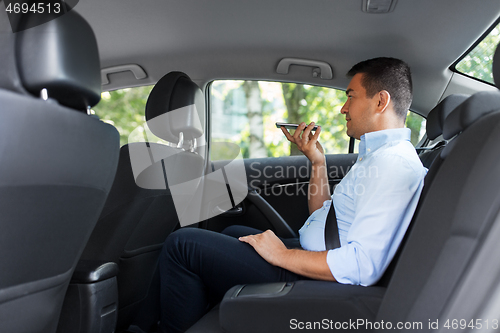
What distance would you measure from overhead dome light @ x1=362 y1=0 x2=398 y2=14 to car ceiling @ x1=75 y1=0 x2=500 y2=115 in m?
0.02

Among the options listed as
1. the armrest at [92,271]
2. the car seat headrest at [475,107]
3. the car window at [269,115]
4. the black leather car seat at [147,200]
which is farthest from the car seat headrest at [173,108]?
the car seat headrest at [475,107]

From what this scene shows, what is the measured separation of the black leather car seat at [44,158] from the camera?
0.74m

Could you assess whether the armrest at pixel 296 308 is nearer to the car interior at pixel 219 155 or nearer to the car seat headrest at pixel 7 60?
the car interior at pixel 219 155

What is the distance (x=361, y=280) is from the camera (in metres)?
1.08

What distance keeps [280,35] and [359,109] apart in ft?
2.34

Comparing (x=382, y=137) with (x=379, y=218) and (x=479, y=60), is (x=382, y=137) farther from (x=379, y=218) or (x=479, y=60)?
(x=479, y=60)

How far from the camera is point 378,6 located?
66.2 inches

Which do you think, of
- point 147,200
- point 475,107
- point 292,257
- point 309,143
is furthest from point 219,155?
Answer: point 475,107

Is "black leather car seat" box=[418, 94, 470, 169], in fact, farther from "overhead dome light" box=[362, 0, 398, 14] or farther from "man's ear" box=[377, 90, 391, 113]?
"overhead dome light" box=[362, 0, 398, 14]

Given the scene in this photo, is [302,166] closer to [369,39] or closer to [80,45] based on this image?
[369,39]

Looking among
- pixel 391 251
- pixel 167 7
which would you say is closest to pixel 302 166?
pixel 167 7

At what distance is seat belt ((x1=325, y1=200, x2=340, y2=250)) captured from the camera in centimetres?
134

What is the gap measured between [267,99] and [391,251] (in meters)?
1.48

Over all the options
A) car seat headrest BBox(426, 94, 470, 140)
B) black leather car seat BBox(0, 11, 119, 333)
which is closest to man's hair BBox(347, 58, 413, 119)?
car seat headrest BBox(426, 94, 470, 140)
